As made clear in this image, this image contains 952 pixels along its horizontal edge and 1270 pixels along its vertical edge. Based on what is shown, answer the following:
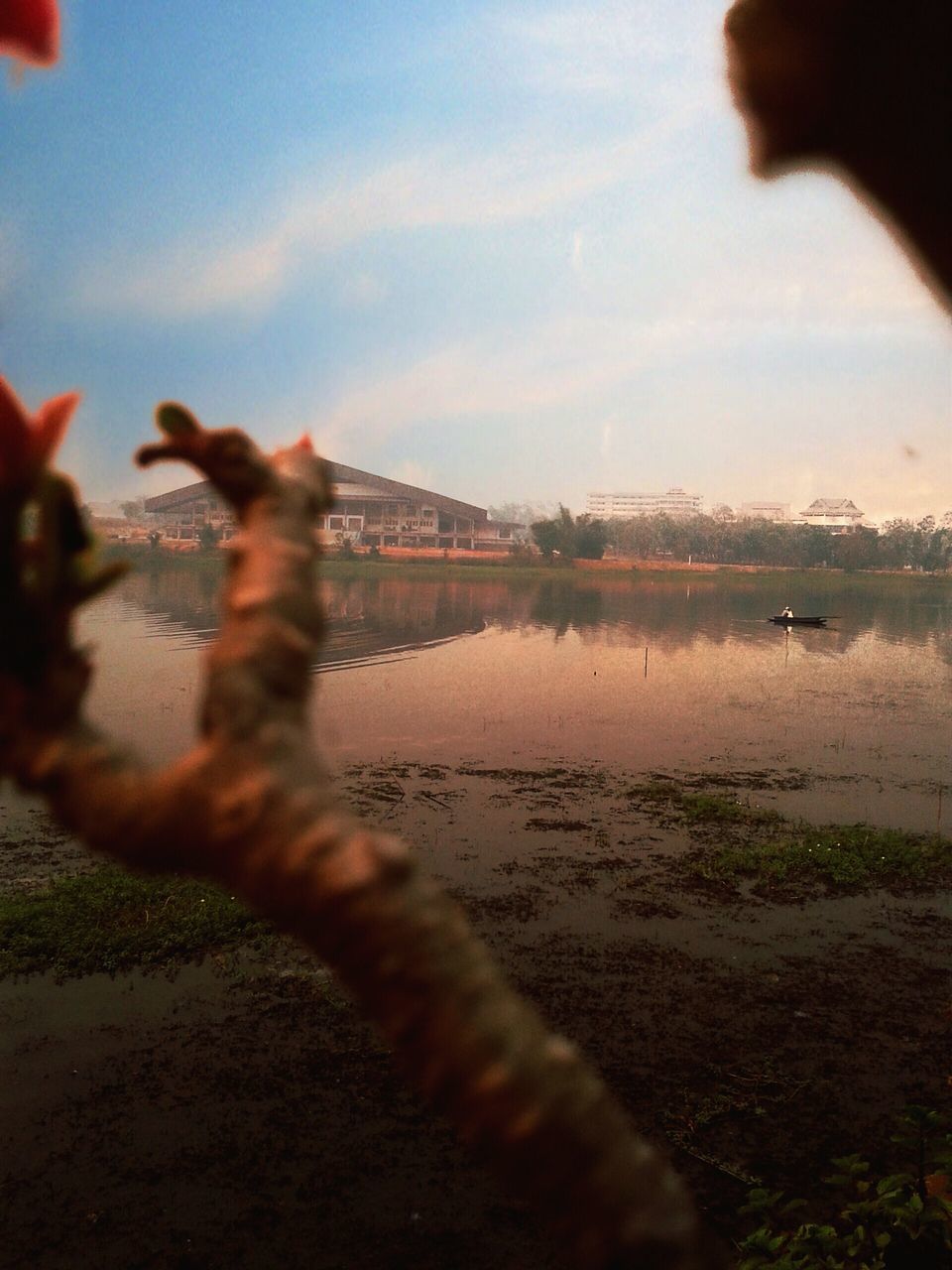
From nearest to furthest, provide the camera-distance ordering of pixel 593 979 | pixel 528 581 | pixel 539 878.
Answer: pixel 593 979, pixel 539 878, pixel 528 581

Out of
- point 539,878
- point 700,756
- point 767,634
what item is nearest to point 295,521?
point 539,878

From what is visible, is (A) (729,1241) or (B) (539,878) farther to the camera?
(B) (539,878)

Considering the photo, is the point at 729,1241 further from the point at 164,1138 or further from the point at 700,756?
the point at 700,756

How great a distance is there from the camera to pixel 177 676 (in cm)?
2197

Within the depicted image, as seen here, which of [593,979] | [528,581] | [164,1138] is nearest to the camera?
[164,1138]

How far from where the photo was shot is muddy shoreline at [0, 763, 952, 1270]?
5105mm

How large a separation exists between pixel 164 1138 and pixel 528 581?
194 ft

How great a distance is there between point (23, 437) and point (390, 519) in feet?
204

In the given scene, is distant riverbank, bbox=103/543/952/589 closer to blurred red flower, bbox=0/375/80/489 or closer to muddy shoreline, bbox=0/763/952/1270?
muddy shoreline, bbox=0/763/952/1270

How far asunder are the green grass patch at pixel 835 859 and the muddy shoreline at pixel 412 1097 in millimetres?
383

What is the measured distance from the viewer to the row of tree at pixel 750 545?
70688 mm

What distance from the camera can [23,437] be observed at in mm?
422

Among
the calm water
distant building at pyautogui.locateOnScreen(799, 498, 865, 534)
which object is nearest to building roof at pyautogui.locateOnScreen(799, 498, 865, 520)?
distant building at pyautogui.locateOnScreen(799, 498, 865, 534)

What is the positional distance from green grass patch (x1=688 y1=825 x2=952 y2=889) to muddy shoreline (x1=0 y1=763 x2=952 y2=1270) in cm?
38
